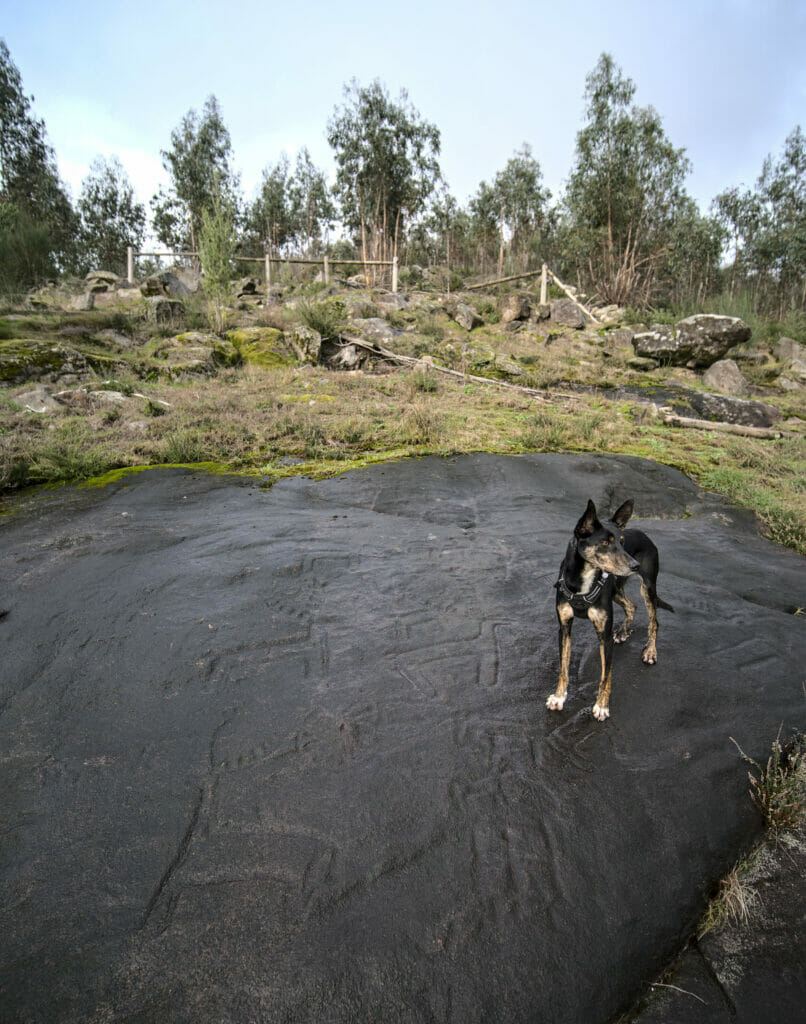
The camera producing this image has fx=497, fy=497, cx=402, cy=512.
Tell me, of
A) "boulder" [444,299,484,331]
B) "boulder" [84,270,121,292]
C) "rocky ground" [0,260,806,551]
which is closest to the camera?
"rocky ground" [0,260,806,551]

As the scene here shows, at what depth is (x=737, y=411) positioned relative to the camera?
40.1 feet

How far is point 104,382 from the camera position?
413 inches

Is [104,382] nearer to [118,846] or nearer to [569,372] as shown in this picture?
[118,846]

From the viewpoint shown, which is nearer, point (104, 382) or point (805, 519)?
point (805, 519)

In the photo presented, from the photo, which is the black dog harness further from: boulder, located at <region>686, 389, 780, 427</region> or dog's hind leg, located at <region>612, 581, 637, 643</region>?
boulder, located at <region>686, 389, 780, 427</region>

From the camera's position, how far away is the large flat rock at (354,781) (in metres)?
1.78

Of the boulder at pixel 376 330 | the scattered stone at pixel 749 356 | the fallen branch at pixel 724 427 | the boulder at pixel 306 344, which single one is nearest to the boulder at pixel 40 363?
the boulder at pixel 306 344

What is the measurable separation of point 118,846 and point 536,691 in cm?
234

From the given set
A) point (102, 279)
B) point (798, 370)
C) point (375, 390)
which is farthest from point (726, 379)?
point (102, 279)

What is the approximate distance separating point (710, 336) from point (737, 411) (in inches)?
253

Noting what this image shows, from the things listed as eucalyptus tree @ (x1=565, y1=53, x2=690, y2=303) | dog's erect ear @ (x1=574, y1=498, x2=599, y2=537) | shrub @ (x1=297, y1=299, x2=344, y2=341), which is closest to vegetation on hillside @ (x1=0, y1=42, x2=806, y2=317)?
eucalyptus tree @ (x1=565, y1=53, x2=690, y2=303)

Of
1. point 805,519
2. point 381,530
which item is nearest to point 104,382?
point 381,530

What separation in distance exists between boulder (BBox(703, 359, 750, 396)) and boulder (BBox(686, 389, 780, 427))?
336 cm

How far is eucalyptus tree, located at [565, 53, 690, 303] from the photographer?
2605 cm
